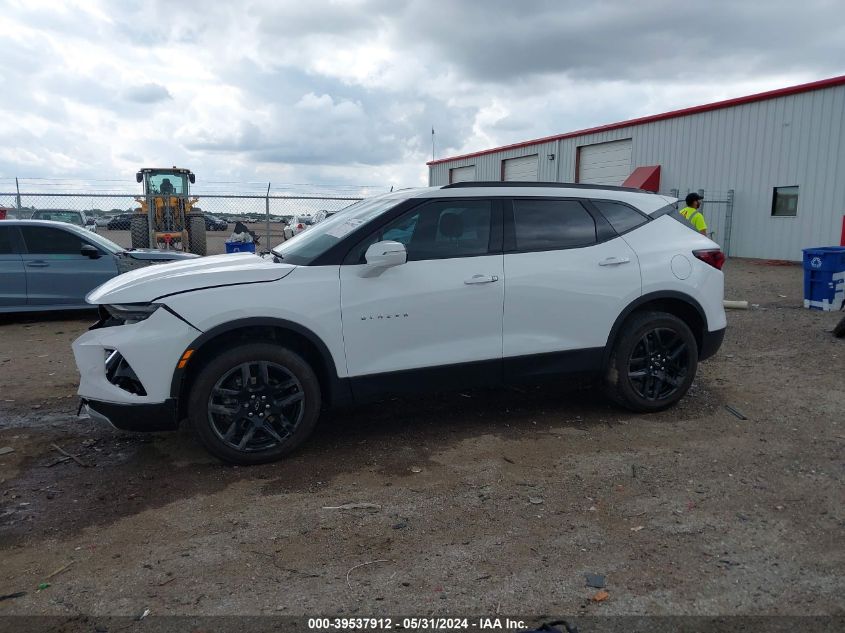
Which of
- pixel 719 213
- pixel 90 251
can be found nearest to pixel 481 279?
pixel 90 251

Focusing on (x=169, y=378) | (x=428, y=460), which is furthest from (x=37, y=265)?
(x=428, y=460)

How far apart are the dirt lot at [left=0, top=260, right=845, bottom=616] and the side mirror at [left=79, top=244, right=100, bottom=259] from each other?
415 centimetres

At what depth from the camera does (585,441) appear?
4.68 meters

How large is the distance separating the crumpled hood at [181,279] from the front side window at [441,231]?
0.58 metres

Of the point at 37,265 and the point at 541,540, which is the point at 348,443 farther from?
the point at 37,265

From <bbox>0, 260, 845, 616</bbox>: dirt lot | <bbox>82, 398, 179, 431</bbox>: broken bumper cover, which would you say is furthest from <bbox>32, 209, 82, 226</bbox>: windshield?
<bbox>82, 398, 179, 431</bbox>: broken bumper cover

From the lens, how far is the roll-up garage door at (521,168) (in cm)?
2788

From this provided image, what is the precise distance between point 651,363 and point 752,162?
52.3 feet

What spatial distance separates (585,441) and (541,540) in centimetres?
150

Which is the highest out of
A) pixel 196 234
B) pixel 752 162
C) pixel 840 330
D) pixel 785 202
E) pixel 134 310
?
pixel 752 162

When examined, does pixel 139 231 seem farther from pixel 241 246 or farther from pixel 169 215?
pixel 241 246

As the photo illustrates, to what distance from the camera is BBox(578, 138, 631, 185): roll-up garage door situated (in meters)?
23.1

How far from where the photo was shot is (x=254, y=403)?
4129 mm

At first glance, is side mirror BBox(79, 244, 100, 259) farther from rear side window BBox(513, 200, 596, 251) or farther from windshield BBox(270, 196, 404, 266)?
rear side window BBox(513, 200, 596, 251)
